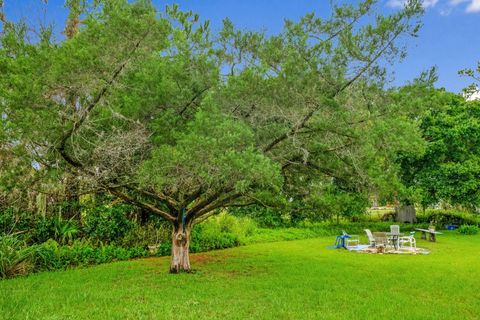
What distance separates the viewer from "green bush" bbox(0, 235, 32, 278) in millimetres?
8992

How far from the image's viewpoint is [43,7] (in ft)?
30.0

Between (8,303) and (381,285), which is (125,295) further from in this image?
(381,285)

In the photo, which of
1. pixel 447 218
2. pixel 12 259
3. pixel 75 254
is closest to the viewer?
pixel 12 259

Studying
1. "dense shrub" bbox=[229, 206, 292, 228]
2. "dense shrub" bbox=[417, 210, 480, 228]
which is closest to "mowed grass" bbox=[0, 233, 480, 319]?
"dense shrub" bbox=[229, 206, 292, 228]

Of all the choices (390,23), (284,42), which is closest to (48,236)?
(284,42)

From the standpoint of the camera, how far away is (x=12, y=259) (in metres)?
9.19

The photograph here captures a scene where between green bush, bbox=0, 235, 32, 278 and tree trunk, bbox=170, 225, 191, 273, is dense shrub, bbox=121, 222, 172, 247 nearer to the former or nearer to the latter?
green bush, bbox=0, 235, 32, 278

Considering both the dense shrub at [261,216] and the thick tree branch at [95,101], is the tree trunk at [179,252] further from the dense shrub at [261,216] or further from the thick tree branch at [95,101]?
the dense shrub at [261,216]

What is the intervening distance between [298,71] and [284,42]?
2.43 ft

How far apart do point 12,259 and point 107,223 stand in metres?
3.49

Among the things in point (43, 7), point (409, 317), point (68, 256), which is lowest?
point (409, 317)

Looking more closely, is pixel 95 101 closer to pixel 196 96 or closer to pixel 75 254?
pixel 196 96

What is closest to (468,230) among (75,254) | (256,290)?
(256,290)

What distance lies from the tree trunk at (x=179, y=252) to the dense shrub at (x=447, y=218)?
22.1 metres
